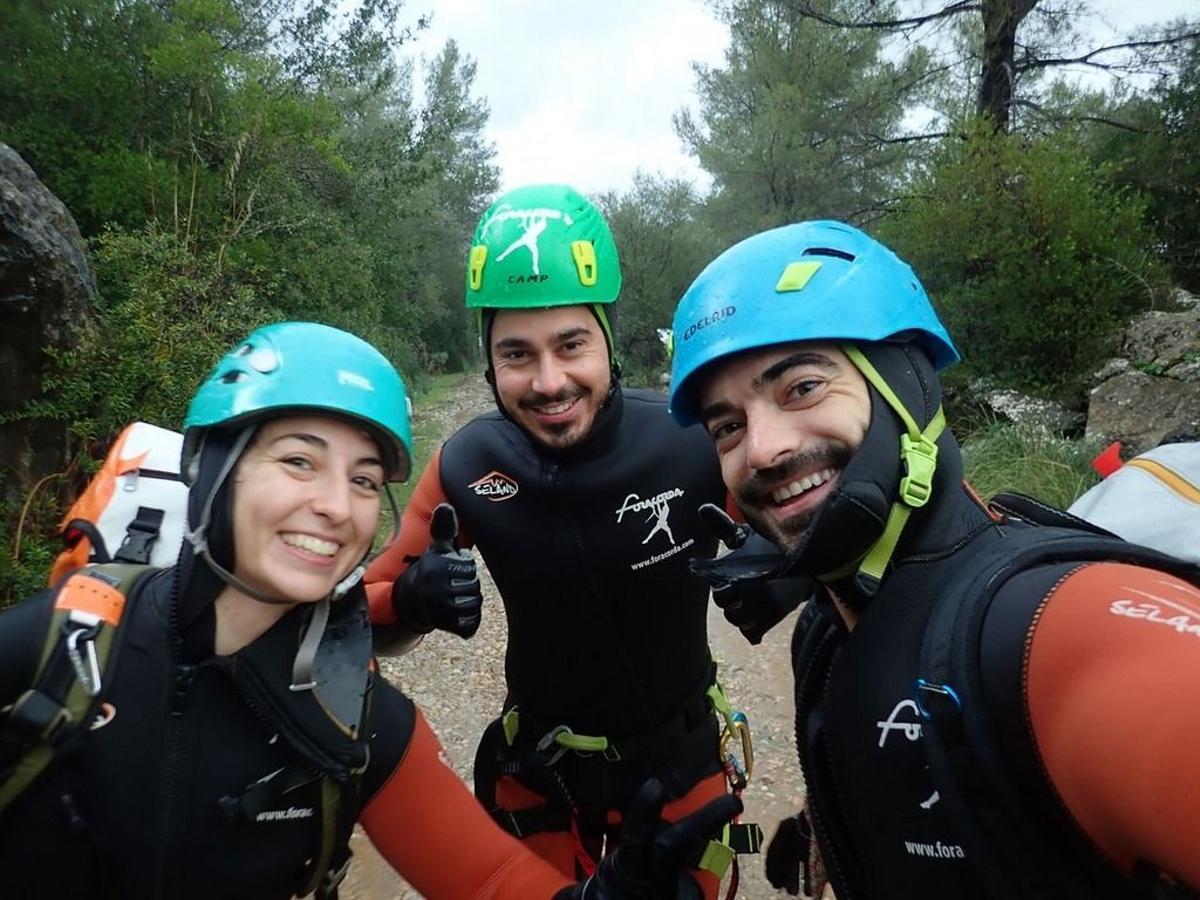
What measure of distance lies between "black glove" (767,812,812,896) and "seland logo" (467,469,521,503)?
1473mm

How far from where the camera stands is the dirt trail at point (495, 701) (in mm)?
3811

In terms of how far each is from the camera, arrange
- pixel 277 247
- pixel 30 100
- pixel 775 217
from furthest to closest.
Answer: pixel 775 217
pixel 277 247
pixel 30 100

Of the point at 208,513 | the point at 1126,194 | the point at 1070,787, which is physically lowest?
the point at 1070,787

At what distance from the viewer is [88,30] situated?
8.90 metres

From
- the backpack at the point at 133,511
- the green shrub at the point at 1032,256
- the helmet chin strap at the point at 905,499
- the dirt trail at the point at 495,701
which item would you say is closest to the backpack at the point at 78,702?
the backpack at the point at 133,511

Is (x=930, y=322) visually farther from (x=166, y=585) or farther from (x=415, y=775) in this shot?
(x=166, y=585)

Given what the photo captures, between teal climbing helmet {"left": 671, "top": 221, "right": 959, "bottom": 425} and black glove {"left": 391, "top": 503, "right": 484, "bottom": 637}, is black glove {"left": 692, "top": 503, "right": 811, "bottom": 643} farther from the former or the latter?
black glove {"left": 391, "top": 503, "right": 484, "bottom": 637}

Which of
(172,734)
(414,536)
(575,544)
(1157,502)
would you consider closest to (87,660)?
(172,734)

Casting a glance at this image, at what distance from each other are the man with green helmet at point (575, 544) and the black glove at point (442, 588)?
2 centimetres

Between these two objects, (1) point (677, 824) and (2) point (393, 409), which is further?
(2) point (393, 409)

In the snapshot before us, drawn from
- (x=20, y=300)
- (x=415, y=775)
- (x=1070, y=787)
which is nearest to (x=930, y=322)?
(x=1070, y=787)

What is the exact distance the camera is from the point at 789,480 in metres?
1.59

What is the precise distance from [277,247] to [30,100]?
3417mm

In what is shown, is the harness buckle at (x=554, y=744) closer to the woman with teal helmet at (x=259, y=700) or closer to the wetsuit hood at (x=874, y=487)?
the woman with teal helmet at (x=259, y=700)
